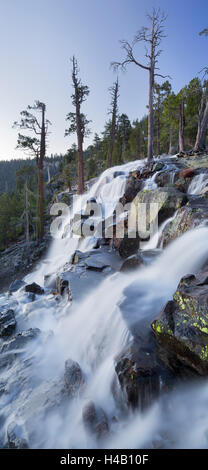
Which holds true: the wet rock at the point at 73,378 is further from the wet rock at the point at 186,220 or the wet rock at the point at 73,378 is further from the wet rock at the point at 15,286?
the wet rock at the point at 15,286

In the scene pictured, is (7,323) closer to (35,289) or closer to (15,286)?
(35,289)

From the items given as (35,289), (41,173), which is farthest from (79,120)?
(35,289)

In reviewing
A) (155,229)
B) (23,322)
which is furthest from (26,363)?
(155,229)

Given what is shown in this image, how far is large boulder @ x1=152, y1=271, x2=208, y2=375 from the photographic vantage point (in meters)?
2.81

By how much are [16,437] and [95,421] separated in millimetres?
1272

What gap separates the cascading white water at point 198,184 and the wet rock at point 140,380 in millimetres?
7206

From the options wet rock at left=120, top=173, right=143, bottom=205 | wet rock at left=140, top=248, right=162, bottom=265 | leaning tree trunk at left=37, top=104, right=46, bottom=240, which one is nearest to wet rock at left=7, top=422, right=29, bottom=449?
wet rock at left=140, top=248, right=162, bottom=265

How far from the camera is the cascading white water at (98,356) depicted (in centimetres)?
298

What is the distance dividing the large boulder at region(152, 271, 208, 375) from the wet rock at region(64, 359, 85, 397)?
5.62 ft

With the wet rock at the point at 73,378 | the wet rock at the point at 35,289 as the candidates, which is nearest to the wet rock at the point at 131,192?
the wet rock at the point at 35,289

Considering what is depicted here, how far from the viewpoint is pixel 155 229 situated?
7.63m

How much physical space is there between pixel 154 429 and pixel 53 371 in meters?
2.31

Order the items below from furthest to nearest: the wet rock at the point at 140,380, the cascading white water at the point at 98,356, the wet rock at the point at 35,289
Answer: the wet rock at the point at 35,289
the wet rock at the point at 140,380
the cascading white water at the point at 98,356

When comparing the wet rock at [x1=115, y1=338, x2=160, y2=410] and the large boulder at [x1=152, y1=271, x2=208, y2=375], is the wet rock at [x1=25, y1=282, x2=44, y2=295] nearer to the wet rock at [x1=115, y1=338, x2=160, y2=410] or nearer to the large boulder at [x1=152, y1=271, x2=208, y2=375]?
the wet rock at [x1=115, y1=338, x2=160, y2=410]
